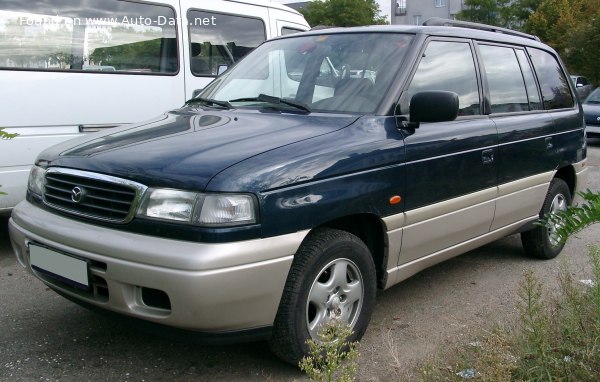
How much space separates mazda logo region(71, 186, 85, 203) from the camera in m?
3.03

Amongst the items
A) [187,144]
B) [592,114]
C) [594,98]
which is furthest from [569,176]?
[594,98]

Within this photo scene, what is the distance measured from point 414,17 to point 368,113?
57.4 m

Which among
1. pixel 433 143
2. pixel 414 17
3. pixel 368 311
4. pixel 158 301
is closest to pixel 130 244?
pixel 158 301

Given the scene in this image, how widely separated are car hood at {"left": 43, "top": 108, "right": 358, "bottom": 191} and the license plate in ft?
1.47

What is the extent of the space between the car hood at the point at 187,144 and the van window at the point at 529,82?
218cm

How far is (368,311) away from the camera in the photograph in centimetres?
343

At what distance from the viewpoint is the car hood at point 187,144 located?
284cm

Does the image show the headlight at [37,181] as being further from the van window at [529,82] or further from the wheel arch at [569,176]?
the wheel arch at [569,176]

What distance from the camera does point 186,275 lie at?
263 cm

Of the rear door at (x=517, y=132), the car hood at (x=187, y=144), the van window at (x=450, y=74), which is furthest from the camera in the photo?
the rear door at (x=517, y=132)

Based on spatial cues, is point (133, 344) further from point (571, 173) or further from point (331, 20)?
point (331, 20)

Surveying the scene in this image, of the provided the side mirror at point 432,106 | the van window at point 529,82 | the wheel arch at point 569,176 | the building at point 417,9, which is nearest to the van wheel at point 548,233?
the wheel arch at point 569,176

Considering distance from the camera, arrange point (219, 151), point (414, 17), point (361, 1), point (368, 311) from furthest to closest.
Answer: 1. point (414, 17)
2. point (361, 1)
3. point (368, 311)
4. point (219, 151)

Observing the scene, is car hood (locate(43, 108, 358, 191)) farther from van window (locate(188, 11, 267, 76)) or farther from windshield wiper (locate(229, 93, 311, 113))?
van window (locate(188, 11, 267, 76))
